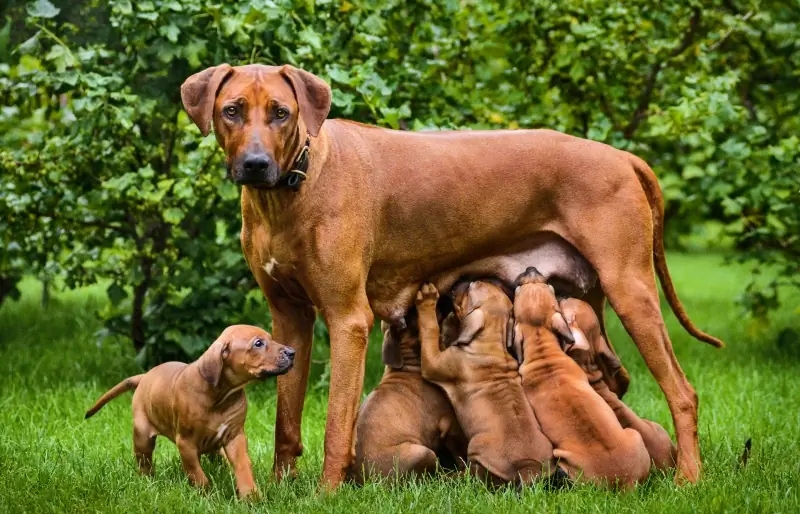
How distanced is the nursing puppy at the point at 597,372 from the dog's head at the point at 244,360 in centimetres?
136

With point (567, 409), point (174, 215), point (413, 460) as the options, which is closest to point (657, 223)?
point (567, 409)

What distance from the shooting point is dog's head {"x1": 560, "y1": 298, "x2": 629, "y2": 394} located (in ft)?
17.4

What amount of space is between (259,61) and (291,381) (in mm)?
2175

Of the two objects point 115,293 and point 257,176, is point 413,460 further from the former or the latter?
point 115,293

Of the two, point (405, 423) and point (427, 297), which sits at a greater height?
point (427, 297)

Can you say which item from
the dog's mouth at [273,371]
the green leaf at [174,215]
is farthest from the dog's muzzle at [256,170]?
the green leaf at [174,215]

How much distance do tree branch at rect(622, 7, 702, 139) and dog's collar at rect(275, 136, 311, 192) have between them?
4267 mm

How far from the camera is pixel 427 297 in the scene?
17.8 feet

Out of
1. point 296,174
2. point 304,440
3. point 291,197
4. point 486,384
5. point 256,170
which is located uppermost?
point 256,170

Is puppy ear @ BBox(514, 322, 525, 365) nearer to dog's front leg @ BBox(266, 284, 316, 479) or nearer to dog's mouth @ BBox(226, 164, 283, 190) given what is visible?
dog's front leg @ BBox(266, 284, 316, 479)

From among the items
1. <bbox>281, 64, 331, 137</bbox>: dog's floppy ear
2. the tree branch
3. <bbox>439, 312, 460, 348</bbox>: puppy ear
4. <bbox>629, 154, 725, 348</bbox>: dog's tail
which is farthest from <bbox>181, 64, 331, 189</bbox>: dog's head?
the tree branch

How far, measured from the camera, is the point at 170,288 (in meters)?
7.48

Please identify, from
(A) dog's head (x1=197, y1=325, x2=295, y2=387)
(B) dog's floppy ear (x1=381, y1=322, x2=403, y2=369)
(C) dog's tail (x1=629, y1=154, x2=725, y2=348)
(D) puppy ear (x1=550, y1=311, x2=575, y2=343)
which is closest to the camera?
(A) dog's head (x1=197, y1=325, x2=295, y2=387)

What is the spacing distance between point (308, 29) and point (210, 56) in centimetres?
67
